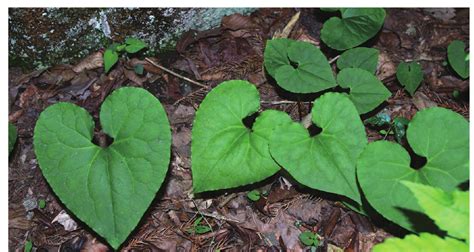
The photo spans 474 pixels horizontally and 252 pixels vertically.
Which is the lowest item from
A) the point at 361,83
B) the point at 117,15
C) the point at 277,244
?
the point at 277,244

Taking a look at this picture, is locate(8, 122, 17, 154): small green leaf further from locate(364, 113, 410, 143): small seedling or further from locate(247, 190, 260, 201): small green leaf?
locate(364, 113, 410, 143): small seedling

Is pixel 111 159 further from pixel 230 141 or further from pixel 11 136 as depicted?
pixel 11 136

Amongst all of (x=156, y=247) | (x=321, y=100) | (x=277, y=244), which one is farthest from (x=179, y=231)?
(x=321, y=100)

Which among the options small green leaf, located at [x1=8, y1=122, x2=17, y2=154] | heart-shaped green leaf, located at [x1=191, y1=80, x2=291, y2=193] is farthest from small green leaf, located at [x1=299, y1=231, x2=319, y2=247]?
small green leaf, located at [x1=8, y1=122, x2=17, y2=154]

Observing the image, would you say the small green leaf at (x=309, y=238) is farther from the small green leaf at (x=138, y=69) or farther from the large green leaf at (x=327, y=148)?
the small green leaf at (x=138, y=69)

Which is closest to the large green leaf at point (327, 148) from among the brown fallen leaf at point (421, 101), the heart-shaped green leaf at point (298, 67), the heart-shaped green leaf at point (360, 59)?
the heart-shaped green leaf at point (298, 67)

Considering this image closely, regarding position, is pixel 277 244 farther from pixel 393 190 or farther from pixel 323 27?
pixel 323 27
